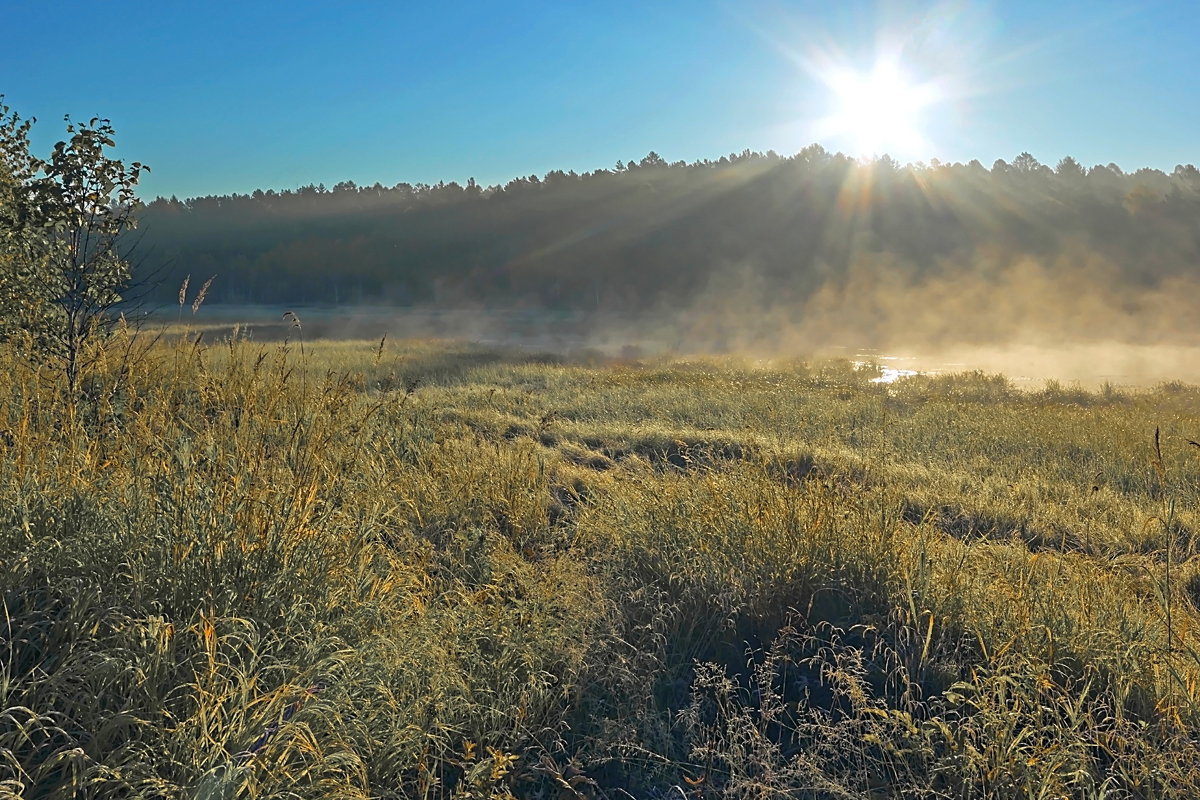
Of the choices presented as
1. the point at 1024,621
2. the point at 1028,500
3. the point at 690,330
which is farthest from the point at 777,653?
the point at 690,330

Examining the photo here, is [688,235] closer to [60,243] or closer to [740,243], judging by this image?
[740,243]

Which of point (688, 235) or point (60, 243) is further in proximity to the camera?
point (688, 235)

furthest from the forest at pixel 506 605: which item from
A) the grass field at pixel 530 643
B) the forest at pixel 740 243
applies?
the forest at pixel 740 243

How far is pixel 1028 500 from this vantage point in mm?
6480

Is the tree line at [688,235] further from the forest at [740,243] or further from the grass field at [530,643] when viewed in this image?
the grass field at [530,643]

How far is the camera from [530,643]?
301cm

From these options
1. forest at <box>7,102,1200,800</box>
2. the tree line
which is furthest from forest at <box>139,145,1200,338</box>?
forest at <box>7,102,1200,800</box>

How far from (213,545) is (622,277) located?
74756 mm

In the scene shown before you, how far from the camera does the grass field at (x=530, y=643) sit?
2027 millimetres

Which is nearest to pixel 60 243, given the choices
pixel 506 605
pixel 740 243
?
pixel 506 605

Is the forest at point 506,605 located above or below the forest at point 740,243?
below

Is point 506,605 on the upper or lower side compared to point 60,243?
lower

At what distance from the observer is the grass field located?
2.03 meters

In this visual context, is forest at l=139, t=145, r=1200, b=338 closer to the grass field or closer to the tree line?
the tree line
